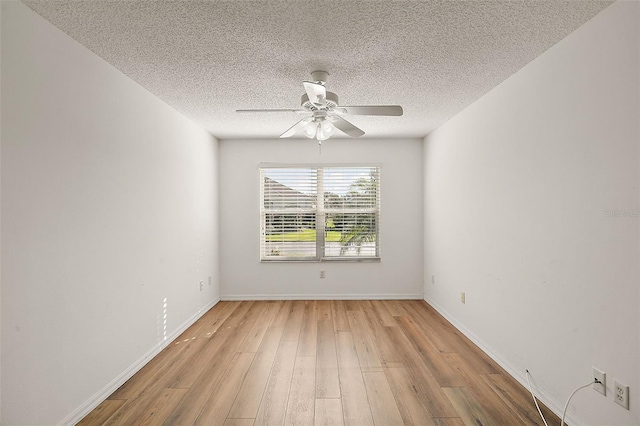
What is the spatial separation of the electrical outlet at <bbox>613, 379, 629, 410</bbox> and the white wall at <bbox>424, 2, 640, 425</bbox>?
0.03 m

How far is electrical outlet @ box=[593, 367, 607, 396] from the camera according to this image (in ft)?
5.73

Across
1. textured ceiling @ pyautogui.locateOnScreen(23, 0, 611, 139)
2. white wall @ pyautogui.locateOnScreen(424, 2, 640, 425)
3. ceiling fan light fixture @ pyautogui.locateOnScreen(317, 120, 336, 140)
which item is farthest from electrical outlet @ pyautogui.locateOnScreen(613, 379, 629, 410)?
ceiling fan light fixture @ pyautogui.locateOnScreen(317, 120, 336, 140)

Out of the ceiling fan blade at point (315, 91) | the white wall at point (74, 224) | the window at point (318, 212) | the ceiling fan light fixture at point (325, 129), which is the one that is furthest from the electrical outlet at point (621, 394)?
the window at point (318, 212)

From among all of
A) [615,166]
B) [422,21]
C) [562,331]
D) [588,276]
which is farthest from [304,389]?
[422,21]

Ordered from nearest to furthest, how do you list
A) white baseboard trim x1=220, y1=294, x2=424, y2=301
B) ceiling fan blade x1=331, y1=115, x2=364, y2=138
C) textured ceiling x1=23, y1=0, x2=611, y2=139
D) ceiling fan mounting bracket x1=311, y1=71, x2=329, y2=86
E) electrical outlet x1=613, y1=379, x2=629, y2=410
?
electrical outlet x1=613, y1=379, x2=629, y2=410 → textured ceiling x1=23, y1=0, x2=611, y2=139 → ceiling fan mounting bracket x1=311, y1=71, x2=329, y2=86 → ceiling fan blade x1=331, y1=115, x2=364, y2=138 → white baseboard trim x1=220, y1=294, x2=424, y2=301

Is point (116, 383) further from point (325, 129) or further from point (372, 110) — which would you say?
point (372, 110)

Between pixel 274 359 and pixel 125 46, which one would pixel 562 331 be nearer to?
pixel 274 359

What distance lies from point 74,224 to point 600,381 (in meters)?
3.18

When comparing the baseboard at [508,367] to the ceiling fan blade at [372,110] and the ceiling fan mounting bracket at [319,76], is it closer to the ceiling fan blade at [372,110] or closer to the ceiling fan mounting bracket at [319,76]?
the ceiling fan blade at [372,110]

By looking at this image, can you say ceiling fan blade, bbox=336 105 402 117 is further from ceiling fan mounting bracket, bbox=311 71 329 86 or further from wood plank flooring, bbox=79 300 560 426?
wood plank flooring, bbox=79 300 560 426

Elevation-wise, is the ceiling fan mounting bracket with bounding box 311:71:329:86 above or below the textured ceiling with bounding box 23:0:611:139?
below

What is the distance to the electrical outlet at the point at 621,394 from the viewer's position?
1620 mm

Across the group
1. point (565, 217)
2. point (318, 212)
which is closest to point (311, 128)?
point (565, 217)

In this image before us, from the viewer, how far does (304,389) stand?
7.64ft
